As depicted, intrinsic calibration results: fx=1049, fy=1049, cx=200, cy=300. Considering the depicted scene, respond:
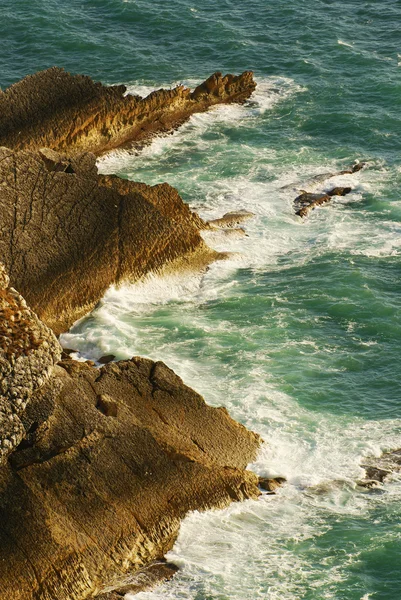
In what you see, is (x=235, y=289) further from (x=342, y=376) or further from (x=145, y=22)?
(x=145, y=22)

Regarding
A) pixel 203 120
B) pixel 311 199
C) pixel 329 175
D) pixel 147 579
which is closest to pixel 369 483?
pixel 147 579

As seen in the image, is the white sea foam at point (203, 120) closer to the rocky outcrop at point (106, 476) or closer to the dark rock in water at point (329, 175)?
the dark rock in water at point (329, 175)

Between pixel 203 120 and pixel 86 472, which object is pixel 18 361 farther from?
pixel 203 120

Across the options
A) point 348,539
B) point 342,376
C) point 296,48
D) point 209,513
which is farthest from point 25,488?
point 296,48

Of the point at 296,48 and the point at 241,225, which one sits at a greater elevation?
the point at 296,48

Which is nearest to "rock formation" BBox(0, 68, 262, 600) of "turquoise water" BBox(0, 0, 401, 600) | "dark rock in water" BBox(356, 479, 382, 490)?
"turquoise water" BBox(0, 0, 401, 600)
